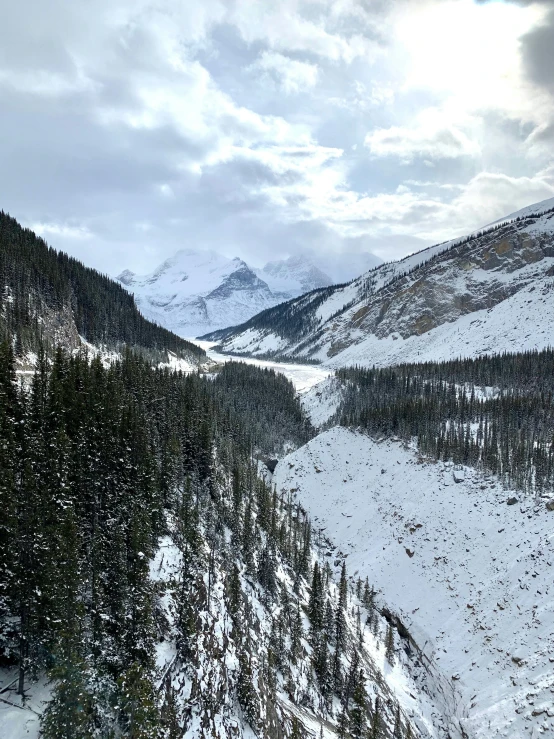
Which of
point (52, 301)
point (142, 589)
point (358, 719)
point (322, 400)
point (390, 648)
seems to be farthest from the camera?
point (322, 400)

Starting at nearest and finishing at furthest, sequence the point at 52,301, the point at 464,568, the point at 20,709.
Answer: the point at 20,709 → the point at 464,568 → the point at 52,301

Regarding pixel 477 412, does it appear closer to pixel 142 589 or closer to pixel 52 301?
pixel 142 589

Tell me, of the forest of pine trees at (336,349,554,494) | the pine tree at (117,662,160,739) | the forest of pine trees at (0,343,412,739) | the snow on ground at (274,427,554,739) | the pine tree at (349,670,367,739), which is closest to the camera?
the pine tree at (117,662,160,739)

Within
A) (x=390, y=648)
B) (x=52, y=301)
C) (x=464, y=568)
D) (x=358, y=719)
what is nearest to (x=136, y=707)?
(x=358, y=719)

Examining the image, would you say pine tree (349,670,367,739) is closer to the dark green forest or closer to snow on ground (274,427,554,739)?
snow on ground (274,427,554,739)

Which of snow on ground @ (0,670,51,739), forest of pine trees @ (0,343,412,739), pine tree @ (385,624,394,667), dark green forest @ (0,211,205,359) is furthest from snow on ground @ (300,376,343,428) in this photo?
snow on ground @ (0,670,51,739)

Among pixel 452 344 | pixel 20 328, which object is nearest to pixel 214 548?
pixel 20 328
